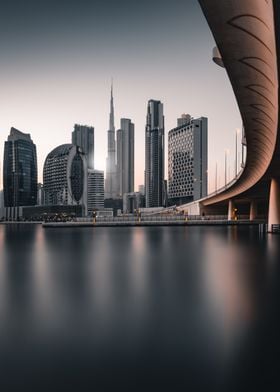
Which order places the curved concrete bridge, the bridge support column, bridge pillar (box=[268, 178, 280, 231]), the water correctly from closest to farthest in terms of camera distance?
the water, the curved concrete bridge, bridge pillar (box=[268, 178, 280, 231]), the bridge support column

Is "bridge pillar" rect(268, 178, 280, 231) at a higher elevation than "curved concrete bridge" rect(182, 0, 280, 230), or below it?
below

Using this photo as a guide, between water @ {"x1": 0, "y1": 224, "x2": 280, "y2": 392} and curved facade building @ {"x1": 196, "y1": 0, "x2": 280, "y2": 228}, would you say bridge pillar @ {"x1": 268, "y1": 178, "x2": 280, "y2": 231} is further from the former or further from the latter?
water @ {"x1": 0, "y1": 224, "x2": 280, "y2": 392}

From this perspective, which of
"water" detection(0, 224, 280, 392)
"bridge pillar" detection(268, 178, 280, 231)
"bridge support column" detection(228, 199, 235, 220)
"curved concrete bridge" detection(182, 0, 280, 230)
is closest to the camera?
"water" detection(0, 224, 280, 392)

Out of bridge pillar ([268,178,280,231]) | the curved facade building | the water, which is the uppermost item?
the curved facade building

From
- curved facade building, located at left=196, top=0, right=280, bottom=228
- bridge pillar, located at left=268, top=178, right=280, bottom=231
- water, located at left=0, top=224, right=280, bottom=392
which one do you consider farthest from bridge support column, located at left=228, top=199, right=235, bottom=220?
water, located at left=0, top=224, right=280, bottom=392

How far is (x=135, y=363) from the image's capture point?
716 centimetres

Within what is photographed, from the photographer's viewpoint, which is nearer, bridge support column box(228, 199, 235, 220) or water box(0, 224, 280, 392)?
water box(0, 224, 280, 392)

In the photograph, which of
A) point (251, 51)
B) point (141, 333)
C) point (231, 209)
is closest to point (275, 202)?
point (251, 51)

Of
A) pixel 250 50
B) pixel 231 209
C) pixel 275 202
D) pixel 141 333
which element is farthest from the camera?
pixel 231 209

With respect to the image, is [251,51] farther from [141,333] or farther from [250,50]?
[141,333]

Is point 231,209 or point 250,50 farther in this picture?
point 231,209

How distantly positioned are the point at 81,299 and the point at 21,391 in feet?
24.1

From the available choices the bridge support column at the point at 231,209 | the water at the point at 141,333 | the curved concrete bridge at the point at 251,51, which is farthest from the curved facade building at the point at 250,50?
the bridge support column at the point at 231,209

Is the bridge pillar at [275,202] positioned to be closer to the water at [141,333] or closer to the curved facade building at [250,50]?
the curved facade building at [250,50]
